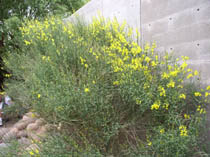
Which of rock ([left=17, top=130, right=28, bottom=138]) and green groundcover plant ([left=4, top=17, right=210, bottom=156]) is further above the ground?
green groundcover plant ([left=4, top=17, right=210, bottom=156])

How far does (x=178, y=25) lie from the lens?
2857 mm

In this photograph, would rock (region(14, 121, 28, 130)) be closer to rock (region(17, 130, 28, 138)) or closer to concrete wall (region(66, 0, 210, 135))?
rock (region(17, 130, 28, 138))

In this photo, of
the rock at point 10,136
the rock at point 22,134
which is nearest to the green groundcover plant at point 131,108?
the rock at point 10,136

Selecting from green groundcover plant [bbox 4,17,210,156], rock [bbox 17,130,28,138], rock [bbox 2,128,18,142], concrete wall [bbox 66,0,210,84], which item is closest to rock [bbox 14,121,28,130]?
rock [bbox 2,128,18,142]

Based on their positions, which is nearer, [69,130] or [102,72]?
[69,130]

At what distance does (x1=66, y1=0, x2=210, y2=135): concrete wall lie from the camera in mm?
2539

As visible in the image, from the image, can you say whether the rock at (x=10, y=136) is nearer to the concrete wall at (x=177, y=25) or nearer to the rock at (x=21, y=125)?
the rock at (x=21, y=125)

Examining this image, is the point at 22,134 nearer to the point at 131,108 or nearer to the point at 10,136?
the point at 10,136

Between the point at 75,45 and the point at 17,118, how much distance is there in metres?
2.22

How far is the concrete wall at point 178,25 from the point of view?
2.54 m

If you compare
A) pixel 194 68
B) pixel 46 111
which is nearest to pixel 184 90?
pixel 194 68

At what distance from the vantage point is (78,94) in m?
2.22

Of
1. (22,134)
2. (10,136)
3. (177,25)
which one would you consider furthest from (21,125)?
(177,25)

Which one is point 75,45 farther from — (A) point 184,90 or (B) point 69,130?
(A) point 184,90
